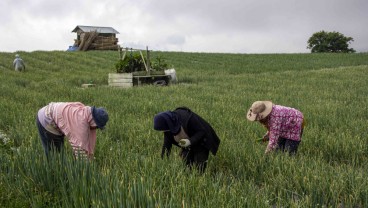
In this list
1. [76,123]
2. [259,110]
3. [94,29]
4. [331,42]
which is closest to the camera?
[76,123]

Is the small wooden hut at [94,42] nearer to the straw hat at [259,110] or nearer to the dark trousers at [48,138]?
the dark trousers at [48,138]

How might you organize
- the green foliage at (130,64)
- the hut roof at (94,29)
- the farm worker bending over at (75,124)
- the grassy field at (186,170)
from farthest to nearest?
the hut roof at (94,29), the green foliage at (130,64), the farm worker bending over at (75,124), the grassy field at (186,170)

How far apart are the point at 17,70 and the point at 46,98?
10.4m

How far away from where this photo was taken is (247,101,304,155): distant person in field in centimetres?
488

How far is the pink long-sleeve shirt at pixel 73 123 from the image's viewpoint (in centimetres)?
387

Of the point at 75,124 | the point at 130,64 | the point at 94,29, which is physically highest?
the point at 94,29

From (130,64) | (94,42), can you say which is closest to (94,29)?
(94,42)

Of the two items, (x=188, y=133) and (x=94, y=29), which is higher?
(x=94, y=29)

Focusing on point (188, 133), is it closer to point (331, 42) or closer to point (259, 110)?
point (259, 110)

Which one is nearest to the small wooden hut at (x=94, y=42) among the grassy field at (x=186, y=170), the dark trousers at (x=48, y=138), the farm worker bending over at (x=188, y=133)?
the grassy field at (x=186, y=170)

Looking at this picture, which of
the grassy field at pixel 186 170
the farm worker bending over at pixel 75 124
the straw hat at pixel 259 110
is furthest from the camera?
the straw hat at pixel 259 110

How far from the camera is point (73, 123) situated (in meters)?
3.94

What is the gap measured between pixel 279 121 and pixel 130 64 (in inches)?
451

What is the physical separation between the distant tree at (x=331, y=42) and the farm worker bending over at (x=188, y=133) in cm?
6377
